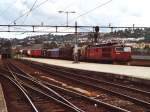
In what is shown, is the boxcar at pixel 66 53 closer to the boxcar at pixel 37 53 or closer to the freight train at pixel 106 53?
the freight train at pixel 106 53

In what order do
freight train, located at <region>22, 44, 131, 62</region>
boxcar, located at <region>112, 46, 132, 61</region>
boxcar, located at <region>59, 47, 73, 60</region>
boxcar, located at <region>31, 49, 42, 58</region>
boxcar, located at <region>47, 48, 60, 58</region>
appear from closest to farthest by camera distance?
boxcar, located at <region>112, 46, 132, 61</region>
freight train, located at <region>22, 44, 131, 62</region>
boxcar, located at <region>59, 47, 73, 60</region>
boxcar, located at <region>47, 48, 60, 58</region>
boxcar, located at <region>31, 49, 42, 58</region>

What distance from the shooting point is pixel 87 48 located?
6619cm

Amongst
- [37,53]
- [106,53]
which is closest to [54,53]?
[37,53]

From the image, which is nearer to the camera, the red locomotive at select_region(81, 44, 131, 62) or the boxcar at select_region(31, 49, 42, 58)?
the red locomotive at select_region(81, 44, 131, 62)

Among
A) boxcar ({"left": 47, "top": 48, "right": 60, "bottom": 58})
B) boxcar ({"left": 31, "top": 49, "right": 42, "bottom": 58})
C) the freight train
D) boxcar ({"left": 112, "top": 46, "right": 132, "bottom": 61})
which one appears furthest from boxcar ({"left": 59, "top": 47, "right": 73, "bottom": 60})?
boxcar ({"left": 31, "top": 49, "right": 42, "bottom": 58})

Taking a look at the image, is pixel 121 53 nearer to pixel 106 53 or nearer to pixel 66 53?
pixel 106 53

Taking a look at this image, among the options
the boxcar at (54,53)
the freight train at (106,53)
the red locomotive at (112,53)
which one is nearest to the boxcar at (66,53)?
the boxcar at (54,53)

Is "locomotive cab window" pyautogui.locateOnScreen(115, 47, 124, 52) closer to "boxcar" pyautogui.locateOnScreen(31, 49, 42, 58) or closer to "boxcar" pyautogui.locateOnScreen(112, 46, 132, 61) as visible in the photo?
"boxcar" pyautogui.locateOnScreen(112, 46, 132, 61)

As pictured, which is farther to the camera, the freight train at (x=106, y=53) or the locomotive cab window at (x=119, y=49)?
the freight train at (x=106, y=53)

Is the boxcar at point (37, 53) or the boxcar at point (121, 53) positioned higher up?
the boxcar at point (121, 53)

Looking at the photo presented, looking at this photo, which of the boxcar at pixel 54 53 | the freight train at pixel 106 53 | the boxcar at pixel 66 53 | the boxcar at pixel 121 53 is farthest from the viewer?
the boxcar at pixel 54 53

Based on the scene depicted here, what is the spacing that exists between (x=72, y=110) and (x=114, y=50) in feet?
131

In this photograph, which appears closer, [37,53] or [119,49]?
[119,49]

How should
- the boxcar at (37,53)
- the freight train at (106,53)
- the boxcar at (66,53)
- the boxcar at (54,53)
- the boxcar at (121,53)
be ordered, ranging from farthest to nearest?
1. the boxcar at (37,53)
2. the boxcar at (54,53)
3. the boxcar at (66,53)
4. the freight train at (106,53)
5. the boxcar at (121,53)
